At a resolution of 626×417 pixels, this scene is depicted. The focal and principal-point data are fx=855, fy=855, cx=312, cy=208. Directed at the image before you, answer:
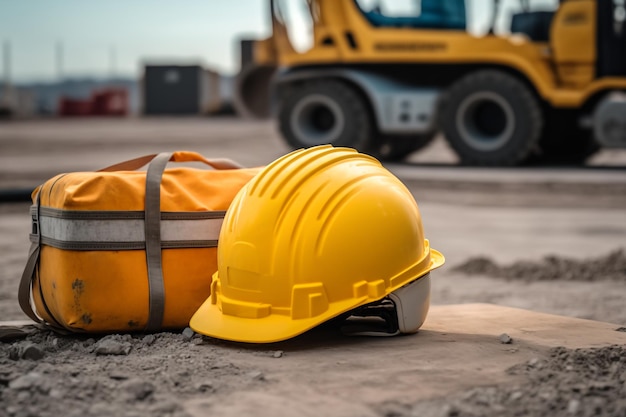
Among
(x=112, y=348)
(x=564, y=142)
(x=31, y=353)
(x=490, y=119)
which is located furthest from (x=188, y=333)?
(x=564, y=142)

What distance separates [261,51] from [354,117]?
221 cm

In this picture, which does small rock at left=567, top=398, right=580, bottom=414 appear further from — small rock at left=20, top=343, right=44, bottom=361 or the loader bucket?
the loader bucket

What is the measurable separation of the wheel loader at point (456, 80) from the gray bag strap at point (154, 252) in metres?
8.26

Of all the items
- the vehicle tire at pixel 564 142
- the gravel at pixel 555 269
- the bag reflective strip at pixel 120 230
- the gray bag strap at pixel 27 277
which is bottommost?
the gravel at pixel 555 269

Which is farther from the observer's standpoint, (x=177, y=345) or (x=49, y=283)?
(x=49, y=283)

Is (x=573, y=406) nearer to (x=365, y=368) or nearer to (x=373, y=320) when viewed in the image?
(x=365, y=368)

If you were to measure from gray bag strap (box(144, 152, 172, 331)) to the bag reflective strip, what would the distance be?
0.03 m

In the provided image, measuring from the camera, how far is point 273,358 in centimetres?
281

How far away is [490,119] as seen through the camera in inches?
468

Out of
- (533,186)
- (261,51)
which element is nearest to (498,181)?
(533,186)

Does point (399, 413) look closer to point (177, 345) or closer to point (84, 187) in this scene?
point (177, 345)

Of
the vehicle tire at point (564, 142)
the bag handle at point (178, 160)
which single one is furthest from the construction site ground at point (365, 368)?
the vehicle tire at point (564, 142)

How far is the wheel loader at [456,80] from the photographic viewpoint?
1088cm

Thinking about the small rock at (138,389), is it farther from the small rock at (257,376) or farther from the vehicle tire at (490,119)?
the vehicle tire at (490,119)
